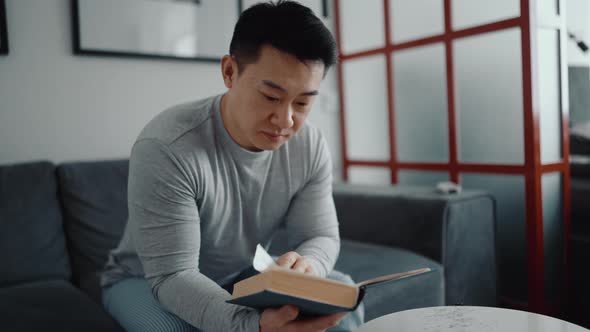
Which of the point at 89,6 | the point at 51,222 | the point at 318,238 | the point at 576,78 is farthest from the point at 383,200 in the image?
the point at 89,6

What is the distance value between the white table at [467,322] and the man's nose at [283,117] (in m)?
0.43

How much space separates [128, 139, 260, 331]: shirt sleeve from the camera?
3.01 feet

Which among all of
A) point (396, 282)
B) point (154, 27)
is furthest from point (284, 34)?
point (154, 27)

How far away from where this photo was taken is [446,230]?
5.32 feet

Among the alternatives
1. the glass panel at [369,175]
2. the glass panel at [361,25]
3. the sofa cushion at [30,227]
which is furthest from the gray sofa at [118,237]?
the glass panel at [361,25]

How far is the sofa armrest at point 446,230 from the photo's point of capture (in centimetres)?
164

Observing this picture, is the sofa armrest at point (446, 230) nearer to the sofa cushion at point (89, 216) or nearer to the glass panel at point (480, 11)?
the glass panel at point (480, 11)

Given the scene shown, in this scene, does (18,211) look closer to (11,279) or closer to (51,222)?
(51,222)

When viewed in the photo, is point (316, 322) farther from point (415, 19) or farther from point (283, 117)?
point (415, 19)

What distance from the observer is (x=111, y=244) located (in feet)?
5.37

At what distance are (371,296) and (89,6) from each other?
58.3 inches

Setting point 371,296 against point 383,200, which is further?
point 383,200

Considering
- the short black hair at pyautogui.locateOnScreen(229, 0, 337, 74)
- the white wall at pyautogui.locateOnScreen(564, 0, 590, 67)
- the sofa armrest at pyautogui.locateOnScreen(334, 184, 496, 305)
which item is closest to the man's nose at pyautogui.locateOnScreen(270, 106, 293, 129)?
the short black hair at pyautogui.locateOnScreen(229, 0, 337, 74)

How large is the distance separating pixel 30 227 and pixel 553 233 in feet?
6.00
